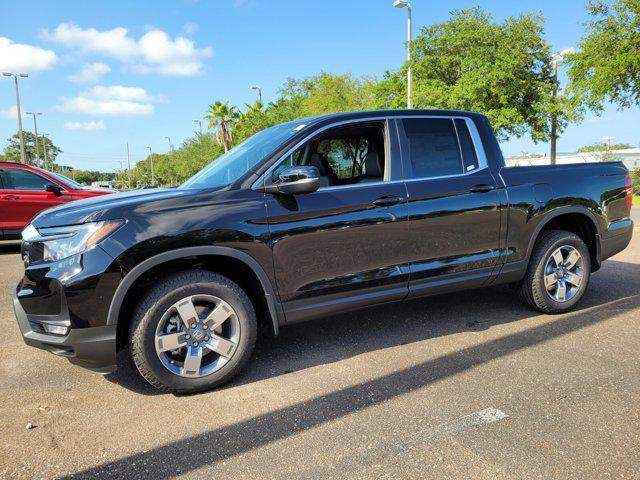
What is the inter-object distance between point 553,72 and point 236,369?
85.6 ft

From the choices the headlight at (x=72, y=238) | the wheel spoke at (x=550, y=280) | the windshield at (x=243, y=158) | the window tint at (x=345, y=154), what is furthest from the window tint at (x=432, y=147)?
the headlight at (x=72, y=238)

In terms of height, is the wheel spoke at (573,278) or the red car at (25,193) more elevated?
the red car at (25,193)

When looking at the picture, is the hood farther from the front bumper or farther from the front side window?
the front side window

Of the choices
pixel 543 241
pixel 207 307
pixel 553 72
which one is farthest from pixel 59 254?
pixel 553 72

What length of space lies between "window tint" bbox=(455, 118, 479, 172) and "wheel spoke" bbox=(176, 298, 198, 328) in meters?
2.44

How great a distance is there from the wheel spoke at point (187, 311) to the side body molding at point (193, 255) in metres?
0.28

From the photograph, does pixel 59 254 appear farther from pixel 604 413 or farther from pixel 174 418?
pixel 604 413

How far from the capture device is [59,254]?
9.20 ft

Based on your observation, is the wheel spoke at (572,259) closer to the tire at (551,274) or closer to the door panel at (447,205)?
the tire at (551,274)

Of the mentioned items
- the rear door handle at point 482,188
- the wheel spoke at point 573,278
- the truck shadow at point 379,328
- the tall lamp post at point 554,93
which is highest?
the tall lamp post at point 554,93

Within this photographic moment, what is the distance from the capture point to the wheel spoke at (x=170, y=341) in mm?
2902

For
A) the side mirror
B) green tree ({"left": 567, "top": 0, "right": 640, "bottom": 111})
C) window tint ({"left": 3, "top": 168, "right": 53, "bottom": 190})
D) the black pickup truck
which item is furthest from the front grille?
green tree ({"left": 567, "top": 0, "right": 640, "bottom": 111})

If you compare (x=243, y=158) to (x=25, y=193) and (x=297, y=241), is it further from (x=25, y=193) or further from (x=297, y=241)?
(x=25, y=193)

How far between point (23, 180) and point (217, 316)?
7827mm
